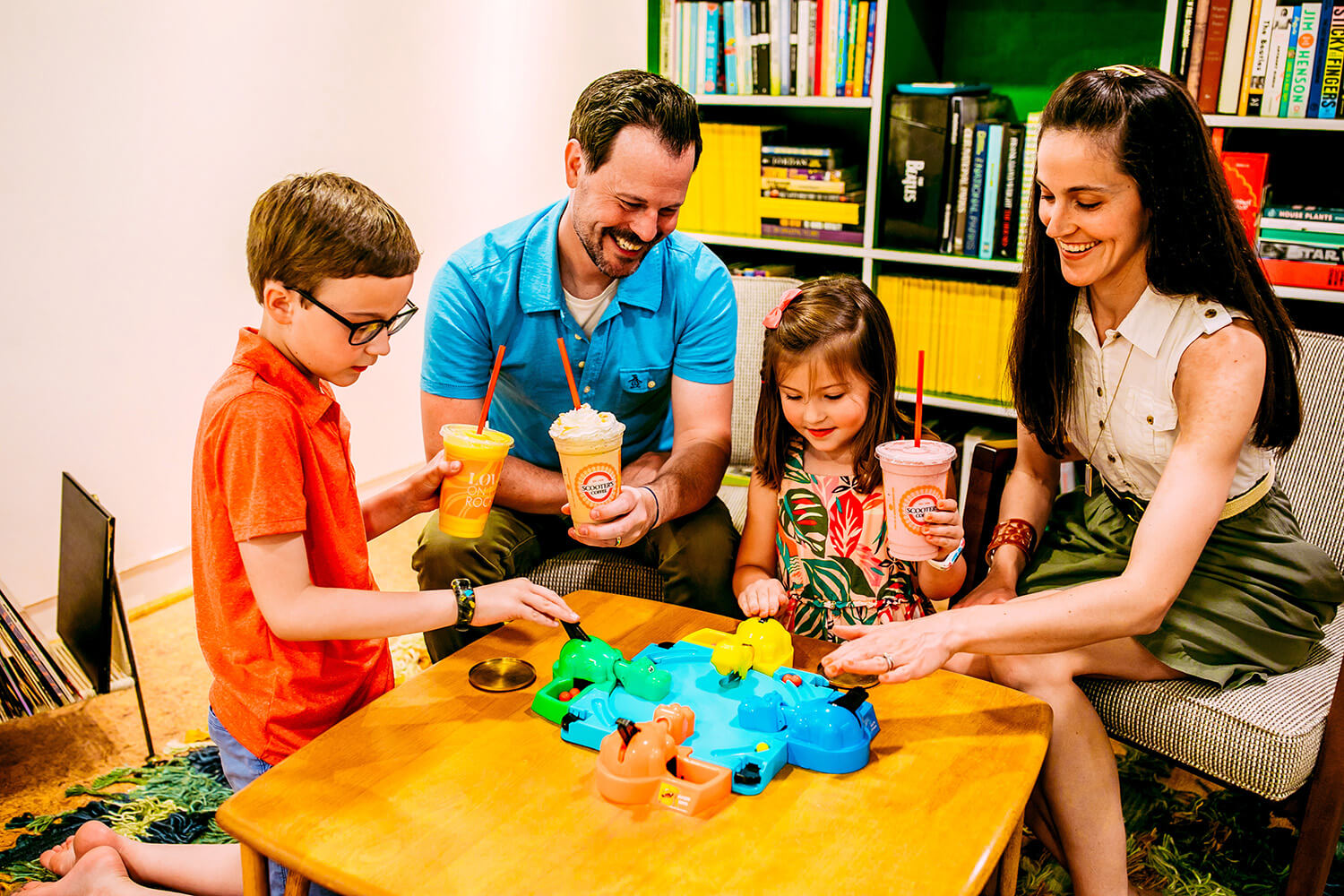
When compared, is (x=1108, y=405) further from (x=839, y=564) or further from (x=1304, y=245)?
(x=1304, y=245)

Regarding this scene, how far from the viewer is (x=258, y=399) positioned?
4.72 feet

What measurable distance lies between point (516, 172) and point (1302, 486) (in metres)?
3.02

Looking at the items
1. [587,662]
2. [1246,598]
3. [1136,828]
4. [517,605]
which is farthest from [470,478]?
[1136,828]

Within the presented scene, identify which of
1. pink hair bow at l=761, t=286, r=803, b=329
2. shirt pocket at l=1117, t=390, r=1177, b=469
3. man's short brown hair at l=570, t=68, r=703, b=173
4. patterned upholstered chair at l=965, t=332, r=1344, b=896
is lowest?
patterned upholstered chair at l=965, t=332, r=1344, b=896

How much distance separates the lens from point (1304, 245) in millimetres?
2568

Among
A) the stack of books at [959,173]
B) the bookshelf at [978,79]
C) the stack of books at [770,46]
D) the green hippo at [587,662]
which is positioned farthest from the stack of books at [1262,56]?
the green hippo at [587,662]

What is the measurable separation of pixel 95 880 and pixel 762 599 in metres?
1.08

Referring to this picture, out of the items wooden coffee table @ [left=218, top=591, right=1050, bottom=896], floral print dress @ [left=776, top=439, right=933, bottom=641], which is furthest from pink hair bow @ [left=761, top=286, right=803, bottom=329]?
wooden coffee table @ [left=218, top=591, right=1050, bottom=896]

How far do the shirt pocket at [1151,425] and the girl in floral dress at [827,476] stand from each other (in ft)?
1.01

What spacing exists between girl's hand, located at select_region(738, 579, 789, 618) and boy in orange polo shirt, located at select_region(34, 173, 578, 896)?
34 centimetres

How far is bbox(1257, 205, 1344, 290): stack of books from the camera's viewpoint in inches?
99.7

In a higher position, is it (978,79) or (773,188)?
(978,79)

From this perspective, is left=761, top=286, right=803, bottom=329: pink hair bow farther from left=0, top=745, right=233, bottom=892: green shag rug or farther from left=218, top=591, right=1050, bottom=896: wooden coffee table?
left=0, top=745, right=233, bottom=892: green shag rug

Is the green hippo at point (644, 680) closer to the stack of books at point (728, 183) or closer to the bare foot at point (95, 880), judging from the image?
the bare foot at point (95, 880)
